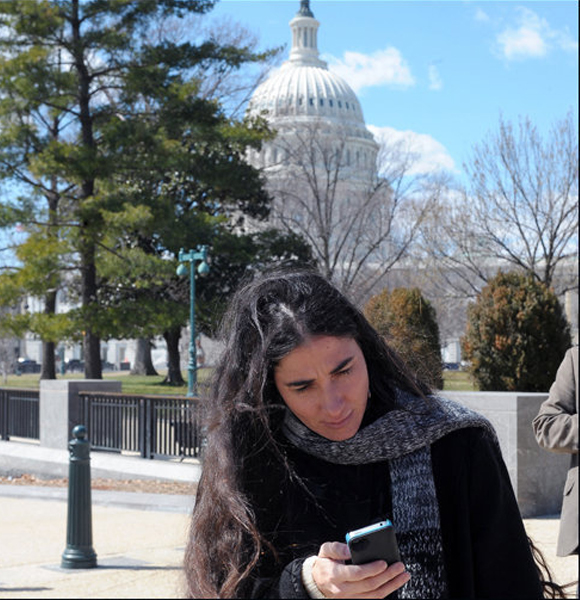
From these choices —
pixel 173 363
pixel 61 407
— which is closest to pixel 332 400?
pixel 61 407

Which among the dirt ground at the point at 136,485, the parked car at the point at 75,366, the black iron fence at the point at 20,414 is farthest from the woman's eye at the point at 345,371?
the parked car at the point at 75,366

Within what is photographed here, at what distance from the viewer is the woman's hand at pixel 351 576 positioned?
1.72 metres

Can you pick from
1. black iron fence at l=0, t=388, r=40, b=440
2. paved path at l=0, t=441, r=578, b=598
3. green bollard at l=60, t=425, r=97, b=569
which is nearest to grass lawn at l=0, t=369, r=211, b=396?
black iron fence at l=0, t=388, r=40, b=440

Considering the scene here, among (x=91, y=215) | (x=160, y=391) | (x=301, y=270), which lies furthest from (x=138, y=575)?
(x=160, y=391)

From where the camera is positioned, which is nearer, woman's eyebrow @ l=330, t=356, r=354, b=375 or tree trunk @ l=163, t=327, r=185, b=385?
woman's eyebrow @ l=330, t=356, r=354, b=375

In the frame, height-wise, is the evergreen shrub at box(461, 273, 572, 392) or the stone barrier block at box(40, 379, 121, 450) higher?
the evergreen shrub at box(461, 273, 572, 392)

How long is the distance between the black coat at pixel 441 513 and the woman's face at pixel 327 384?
0.10 metres

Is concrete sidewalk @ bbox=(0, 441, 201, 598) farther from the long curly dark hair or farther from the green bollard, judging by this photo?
the long curly dark hair

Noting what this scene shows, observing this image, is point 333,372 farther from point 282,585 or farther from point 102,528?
point 102,528

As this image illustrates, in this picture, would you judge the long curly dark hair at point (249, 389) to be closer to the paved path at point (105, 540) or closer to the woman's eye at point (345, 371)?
the woman's eye at point (345, 371)

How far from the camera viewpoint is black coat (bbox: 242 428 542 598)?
6.33ft

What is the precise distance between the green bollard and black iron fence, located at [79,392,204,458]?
4.56 m

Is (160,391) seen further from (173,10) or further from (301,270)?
(301,270)

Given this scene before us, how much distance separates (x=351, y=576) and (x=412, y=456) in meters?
0.37
